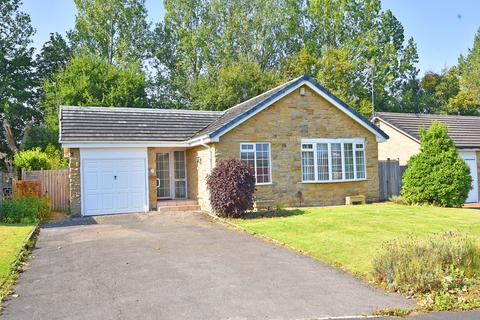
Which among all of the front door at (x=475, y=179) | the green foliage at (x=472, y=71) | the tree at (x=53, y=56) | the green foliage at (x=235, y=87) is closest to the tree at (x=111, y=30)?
the tree at (x=53, y=56)

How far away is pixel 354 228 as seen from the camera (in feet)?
44.6

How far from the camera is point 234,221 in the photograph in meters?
16.0

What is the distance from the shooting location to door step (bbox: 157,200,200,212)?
64.8 feet

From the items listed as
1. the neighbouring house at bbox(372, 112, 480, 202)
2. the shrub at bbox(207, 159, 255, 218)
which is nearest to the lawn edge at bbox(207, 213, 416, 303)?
the shrub at bbox(207, 159, 255, 218)

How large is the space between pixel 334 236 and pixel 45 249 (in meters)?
7.72

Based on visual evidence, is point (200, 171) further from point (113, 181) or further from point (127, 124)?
point (127, 124)

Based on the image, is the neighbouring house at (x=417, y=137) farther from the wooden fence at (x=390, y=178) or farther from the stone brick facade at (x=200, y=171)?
the stone brick facade at (x=200, y=171)

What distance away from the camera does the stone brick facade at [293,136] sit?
778 inches

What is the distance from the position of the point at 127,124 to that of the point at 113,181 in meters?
3.05

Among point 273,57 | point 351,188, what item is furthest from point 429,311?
point 273,57

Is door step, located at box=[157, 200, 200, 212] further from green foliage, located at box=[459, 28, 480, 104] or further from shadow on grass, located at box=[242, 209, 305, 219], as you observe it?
green foliage, located at box=[459, 28, 480, 104]

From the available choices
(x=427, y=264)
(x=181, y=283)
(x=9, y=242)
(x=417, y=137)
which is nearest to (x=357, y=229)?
(x=427, y=264)

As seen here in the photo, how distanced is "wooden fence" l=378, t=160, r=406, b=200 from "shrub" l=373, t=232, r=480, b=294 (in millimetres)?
15498

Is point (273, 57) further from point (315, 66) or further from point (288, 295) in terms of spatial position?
point (288, 295)
